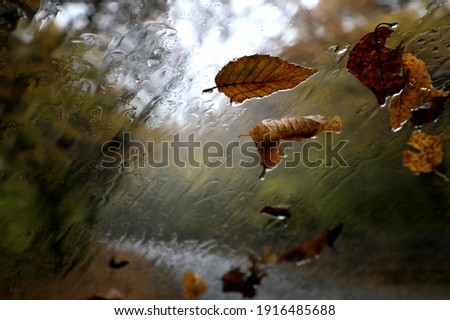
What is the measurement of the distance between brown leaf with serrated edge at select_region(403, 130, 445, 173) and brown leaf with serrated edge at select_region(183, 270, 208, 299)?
34 centimetres

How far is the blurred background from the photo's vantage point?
71 cm

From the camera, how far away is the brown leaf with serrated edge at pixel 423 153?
2.51 ft

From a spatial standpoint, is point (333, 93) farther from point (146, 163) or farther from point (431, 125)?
point (146, 163)

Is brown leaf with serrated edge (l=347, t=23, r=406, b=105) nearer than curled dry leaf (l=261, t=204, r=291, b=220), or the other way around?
curled dry leaf (l=261, t=204, r=291, b=220)

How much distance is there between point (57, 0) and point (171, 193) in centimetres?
50

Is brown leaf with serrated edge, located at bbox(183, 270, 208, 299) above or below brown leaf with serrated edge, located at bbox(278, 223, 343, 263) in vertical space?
below

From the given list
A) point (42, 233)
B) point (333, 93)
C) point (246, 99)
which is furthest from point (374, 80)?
point (42, 233)

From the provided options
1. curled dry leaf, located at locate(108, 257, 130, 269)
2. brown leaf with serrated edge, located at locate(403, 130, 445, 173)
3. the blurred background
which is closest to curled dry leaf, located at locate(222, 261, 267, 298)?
the blurred background

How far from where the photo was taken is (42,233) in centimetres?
79

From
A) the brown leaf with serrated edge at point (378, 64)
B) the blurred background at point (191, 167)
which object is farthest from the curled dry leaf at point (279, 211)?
the brown leaf with serrated edge at point (378, 64)

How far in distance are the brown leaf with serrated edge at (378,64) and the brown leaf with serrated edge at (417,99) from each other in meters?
0.02

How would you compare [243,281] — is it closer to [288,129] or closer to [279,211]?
[279,211]

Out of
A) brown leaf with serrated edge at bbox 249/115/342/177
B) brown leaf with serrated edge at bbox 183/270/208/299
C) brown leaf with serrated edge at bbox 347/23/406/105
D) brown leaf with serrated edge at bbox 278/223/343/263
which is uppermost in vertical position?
brown leaf with serrated edge at bbox 347/23/406/105

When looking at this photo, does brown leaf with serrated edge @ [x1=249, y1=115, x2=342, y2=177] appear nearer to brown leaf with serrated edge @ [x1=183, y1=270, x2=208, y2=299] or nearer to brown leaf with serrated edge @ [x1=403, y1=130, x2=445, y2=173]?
brown leaf with serrated edge @ [x1=403, y1=130, x2=445, y2=173]
